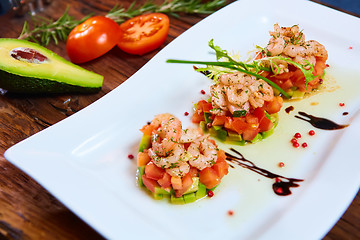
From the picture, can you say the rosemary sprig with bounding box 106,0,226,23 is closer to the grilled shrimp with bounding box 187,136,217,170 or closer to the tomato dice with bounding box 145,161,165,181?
the grilled shrimp with bounding box 187,136,217,170

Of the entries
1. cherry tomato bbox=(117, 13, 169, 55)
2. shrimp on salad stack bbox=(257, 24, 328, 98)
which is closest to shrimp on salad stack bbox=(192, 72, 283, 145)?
shrimp on salad stack bbox=(257, 24, 328, 98)

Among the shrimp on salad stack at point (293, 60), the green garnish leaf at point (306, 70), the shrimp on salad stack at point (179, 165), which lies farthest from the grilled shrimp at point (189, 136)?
the green garnish leaf at point (306, 70)

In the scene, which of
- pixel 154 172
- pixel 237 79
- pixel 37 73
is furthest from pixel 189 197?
pixel 37 73

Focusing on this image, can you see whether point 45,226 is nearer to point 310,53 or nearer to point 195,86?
point 195,86

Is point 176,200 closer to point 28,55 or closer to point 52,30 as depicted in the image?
point 28,55

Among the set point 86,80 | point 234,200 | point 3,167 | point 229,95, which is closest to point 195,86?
point 229,95

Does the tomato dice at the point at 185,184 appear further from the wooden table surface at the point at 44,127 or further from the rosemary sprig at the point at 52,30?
the rosemary sprig at the point at 52,30

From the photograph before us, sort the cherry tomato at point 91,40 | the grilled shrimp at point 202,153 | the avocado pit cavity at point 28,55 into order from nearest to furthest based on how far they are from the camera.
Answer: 1. the grilled shrimp at point 202,153
2. the avocado pit cavity at point 28,55
3. the cherry tomato at point 91,40
